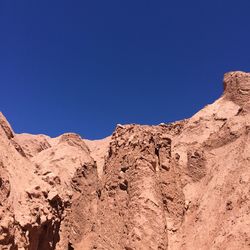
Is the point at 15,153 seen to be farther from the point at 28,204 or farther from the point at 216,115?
the point at 216,115

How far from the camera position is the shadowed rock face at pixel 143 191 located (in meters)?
15.6

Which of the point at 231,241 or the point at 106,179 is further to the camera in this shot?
the point at 106,179

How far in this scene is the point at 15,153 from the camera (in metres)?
16.0

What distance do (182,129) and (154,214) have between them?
44.7 feet

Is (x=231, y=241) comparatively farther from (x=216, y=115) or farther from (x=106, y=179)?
(x=216, y=115)

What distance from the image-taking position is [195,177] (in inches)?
1077

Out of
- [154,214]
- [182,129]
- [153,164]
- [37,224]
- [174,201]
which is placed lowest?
[37,224]

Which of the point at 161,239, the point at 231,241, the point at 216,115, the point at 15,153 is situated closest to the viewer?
the point at 15,153

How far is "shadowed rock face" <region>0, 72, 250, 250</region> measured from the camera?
1559 cm

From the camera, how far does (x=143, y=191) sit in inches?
891

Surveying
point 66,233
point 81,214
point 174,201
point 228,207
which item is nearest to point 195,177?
point 174,201

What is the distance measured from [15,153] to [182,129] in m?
20.4

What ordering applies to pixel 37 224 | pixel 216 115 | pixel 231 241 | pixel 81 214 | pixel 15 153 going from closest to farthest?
pixel 37 224 < pixel 15 153 < pixel 231 241 < pixel 81 214 < pixel 216 115

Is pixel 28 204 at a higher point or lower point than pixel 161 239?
lower
